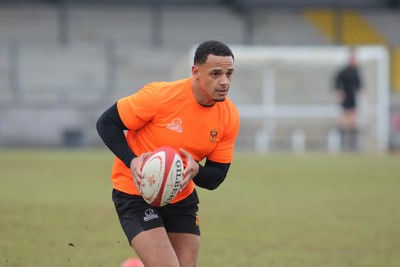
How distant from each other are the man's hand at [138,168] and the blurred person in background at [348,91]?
20329 millimetres

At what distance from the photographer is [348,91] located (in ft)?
86.5

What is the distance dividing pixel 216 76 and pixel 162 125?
1.77ft

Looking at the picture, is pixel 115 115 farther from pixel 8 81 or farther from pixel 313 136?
pixel 8 81

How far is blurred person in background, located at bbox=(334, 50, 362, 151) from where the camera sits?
2627 cm

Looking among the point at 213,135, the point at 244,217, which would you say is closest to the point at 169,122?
the point at 213,135

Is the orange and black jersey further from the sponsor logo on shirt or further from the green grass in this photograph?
the green grass

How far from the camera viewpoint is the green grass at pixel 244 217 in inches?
378

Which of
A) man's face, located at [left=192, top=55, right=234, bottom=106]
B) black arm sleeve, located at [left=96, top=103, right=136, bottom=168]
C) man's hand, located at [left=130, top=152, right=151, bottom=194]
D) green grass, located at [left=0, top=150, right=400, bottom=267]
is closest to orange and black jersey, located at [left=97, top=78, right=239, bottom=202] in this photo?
black arm sleeve, located at [left=96, top=103, right=136, bottom=168]

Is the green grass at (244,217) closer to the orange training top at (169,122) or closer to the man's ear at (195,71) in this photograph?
the orange training top at (169,122)

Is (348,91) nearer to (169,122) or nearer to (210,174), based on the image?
(210,174)

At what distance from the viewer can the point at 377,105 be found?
30.1 m

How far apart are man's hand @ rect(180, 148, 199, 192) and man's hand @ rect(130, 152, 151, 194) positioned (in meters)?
0.27

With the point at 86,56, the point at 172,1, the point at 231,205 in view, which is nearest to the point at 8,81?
the point at 86,56

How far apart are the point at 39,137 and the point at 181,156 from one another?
2613 centimetres
